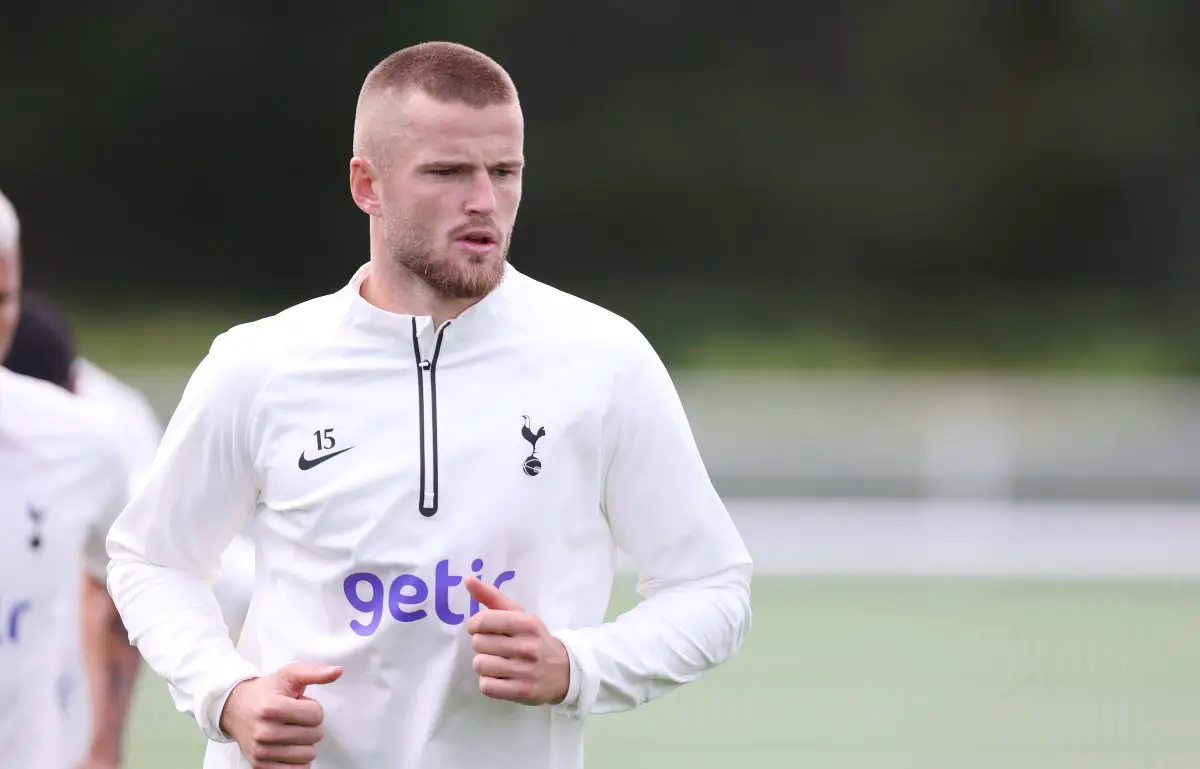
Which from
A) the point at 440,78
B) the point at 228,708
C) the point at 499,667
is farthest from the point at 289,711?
the point at 440,78

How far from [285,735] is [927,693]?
5.86 m

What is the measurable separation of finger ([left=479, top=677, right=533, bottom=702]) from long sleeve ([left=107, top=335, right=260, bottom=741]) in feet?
1.17

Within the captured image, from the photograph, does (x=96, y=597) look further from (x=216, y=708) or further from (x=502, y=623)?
(x=502, y=623)

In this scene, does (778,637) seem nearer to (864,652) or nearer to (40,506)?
(864,652)

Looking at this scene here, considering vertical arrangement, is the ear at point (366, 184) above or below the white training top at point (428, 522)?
above

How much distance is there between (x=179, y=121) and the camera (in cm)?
2334

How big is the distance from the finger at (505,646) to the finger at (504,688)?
1.2 inches

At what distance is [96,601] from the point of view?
363cm

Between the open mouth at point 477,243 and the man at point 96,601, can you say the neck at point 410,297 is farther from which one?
the man at point 96,601

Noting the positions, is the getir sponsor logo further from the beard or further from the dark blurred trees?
the dark blurred trees

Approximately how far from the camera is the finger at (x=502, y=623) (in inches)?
98.9

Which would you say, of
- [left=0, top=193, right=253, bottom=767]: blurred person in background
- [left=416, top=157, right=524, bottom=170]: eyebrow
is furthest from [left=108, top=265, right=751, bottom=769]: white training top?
[left=0, top=193, right=253, bottom=767]: blurred person in background

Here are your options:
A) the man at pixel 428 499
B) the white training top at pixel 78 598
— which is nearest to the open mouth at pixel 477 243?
the man at pixel 428 499

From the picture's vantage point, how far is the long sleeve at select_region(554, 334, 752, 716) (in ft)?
8.89
